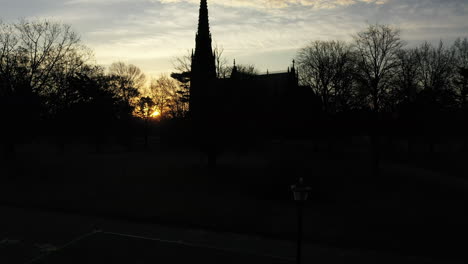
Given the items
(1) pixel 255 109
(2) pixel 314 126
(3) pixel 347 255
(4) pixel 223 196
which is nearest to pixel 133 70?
(2) pixel 314 126

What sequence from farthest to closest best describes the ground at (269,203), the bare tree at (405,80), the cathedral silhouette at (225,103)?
the bare tree at (405,80) < the cathedral silhouette at (225,103) < the ground at (269,203)

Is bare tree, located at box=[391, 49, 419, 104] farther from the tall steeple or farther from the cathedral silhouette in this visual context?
the tall steeple

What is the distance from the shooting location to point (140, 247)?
11.8 metres

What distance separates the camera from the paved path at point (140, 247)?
35.6 ft

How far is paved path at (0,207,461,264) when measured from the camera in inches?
428

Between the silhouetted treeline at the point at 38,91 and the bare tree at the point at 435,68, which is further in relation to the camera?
the bare tree at the point at 435,68

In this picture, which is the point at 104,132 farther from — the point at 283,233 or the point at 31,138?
the point at 283,233

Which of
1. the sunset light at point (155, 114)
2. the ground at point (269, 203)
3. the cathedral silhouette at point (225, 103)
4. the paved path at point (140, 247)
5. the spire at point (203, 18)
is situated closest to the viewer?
the paved path at point (140, 247)

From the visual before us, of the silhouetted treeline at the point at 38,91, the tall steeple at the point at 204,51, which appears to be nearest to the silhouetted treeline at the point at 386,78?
the tall steeple at the point at 204,51

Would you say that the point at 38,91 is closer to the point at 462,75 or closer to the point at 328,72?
the point at 328,72

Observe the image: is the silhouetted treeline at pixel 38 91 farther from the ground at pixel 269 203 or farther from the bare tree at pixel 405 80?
the bare tree at pixel 405 80

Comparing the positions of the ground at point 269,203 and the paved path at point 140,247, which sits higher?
the ground at point 269,203

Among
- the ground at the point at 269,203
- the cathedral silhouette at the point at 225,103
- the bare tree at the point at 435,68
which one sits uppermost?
the bare tree at the point at 435,68

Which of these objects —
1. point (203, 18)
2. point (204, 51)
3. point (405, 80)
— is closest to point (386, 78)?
point (405, 80)
